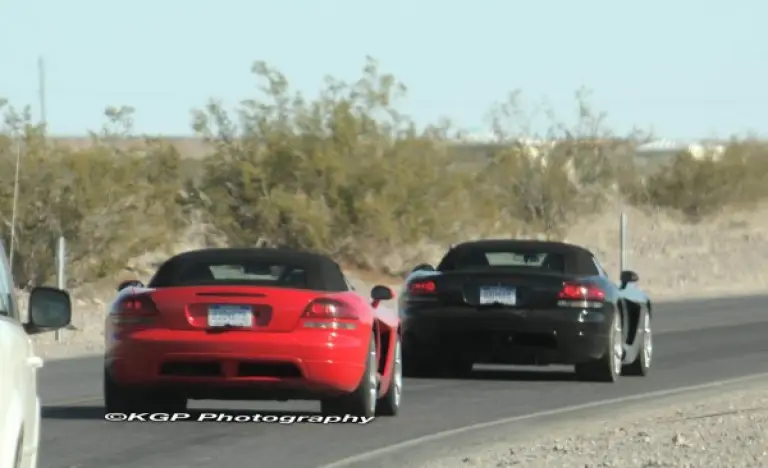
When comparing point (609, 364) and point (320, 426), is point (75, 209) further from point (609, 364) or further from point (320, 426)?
point (320, 426)

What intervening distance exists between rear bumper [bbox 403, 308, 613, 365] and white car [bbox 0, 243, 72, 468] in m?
10.5

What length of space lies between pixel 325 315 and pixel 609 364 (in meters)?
5.55

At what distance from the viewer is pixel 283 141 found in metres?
44.2

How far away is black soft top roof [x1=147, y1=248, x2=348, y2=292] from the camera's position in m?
15.6

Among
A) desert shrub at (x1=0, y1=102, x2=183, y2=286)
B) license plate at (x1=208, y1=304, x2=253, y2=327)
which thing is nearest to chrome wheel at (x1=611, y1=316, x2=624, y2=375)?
license plate at (x1=208, y1=304, x2=253, y2=327)

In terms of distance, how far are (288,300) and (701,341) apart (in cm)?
1321

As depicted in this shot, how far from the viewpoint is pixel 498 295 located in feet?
65.2

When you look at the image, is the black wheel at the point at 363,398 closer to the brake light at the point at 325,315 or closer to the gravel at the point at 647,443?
the brake light at the point at 325,315

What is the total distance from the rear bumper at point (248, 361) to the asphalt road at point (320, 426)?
0.32 m

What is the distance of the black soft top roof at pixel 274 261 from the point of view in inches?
616

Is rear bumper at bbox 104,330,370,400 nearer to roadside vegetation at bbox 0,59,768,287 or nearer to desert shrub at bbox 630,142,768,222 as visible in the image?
roadside vegetation at bbox 0,59,768,287

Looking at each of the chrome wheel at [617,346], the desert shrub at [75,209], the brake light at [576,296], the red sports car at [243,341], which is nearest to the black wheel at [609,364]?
the chrome wheel at [617,346]

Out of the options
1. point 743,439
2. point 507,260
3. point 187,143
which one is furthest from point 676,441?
point 187,143

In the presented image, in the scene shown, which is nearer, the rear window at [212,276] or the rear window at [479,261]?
the rear window at [212,276]
